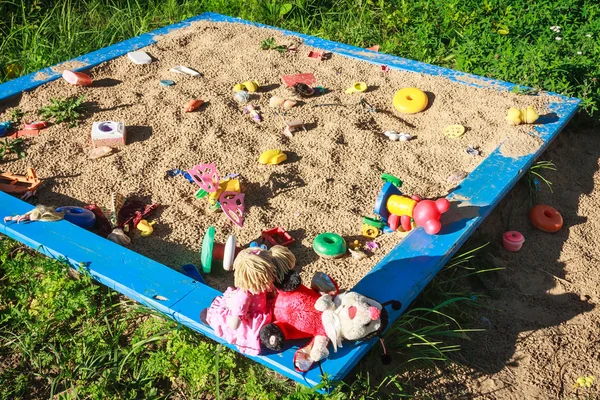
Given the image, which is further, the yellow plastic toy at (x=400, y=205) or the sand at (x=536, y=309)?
the yellow plastic toy at (x=400, y=205)

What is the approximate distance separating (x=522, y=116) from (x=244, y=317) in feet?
7.76

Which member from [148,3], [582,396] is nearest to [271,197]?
[582,396]

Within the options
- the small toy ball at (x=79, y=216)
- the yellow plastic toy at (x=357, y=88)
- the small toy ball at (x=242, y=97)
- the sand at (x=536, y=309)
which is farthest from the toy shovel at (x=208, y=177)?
the yellow plastic toy at (x=357, y=88)

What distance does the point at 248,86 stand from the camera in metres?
4.44

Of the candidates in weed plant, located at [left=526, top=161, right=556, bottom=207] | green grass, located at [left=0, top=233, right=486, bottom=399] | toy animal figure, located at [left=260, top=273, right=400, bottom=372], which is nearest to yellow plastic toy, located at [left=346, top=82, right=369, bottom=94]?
weed plant, located at [left=526, top=161, right=556, bottom=207]

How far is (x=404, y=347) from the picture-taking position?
8.83ft

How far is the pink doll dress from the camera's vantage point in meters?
2.37

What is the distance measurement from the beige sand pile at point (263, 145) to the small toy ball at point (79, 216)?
0.75 ft

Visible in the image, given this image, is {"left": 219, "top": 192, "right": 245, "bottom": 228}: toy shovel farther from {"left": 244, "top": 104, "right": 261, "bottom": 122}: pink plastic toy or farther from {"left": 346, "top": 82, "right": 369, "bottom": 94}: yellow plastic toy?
{"left": 346, "top": 82, "right": 369, "bottom": 94}: yellow plastic toy

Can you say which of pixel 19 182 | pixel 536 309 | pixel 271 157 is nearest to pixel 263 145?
pixel 271 157

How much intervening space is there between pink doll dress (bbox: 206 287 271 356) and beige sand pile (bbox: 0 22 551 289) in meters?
0.51

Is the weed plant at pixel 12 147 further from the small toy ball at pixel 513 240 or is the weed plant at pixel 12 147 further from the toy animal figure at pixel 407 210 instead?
the small toy ball at pixel 513 240

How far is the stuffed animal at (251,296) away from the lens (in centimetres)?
230

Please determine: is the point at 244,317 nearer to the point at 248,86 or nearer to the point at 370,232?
the point at 370,232
